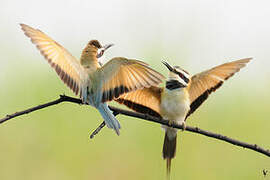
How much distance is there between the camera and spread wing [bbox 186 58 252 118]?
157cm

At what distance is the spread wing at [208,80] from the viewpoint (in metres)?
1.57

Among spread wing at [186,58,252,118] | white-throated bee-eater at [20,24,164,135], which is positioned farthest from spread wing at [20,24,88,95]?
spread wing at [186,58,252,118]

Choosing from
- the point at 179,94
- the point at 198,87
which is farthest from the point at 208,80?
the point at 179,94

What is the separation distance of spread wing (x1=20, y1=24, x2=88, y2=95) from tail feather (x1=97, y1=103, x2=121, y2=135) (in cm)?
9

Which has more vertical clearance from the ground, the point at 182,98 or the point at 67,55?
the point at 67,55

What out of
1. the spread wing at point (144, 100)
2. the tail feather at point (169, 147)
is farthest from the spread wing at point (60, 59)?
the tail feather at point (169, 147)

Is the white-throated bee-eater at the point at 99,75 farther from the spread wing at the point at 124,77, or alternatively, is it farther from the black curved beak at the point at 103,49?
the black curved beak at the point at 103,49

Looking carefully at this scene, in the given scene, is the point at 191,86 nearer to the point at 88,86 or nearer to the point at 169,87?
the point at 169,87

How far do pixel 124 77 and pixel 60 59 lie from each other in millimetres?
207

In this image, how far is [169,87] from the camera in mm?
1878

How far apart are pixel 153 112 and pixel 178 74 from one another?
211 mm

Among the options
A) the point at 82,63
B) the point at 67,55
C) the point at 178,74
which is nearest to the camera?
the point at 67,55

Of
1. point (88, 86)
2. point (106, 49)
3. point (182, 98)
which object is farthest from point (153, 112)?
point (88, 86)

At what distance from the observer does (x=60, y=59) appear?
1.35 meters
